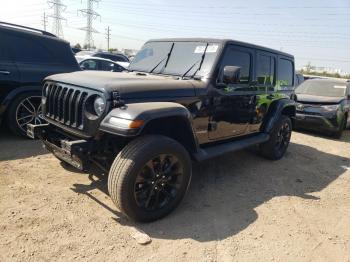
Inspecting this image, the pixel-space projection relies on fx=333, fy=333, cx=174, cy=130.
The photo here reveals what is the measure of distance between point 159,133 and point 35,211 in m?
1.57

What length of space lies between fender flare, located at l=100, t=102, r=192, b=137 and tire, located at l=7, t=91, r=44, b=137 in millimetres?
3159

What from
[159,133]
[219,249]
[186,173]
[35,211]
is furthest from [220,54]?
[35,211]

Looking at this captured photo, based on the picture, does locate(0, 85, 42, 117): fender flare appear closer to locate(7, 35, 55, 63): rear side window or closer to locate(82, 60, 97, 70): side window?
locate(7, 35, 55, 63): rear side window

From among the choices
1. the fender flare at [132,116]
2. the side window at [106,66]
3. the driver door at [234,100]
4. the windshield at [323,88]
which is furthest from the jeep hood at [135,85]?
the side window at [106,66]

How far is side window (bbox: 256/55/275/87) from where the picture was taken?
537 cm

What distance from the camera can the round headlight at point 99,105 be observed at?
130 inches

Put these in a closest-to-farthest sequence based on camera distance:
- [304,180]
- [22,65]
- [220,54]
Answer: [220,54]
[304,180]
[22,65]

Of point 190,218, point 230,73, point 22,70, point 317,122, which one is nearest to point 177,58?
point 230,73

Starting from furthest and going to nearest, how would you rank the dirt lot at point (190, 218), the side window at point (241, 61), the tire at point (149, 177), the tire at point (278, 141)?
the tire at point (278, 141), the side window at point (241, 61), the tire at point (149, 177), the dirt lot at point (190, 218)

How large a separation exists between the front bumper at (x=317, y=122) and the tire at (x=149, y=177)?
19.3 ft

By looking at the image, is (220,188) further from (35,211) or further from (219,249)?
(35,211)

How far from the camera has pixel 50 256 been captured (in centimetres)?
285

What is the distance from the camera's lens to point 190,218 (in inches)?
146

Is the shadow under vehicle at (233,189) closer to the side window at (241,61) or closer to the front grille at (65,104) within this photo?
the front grille at (65,104)
